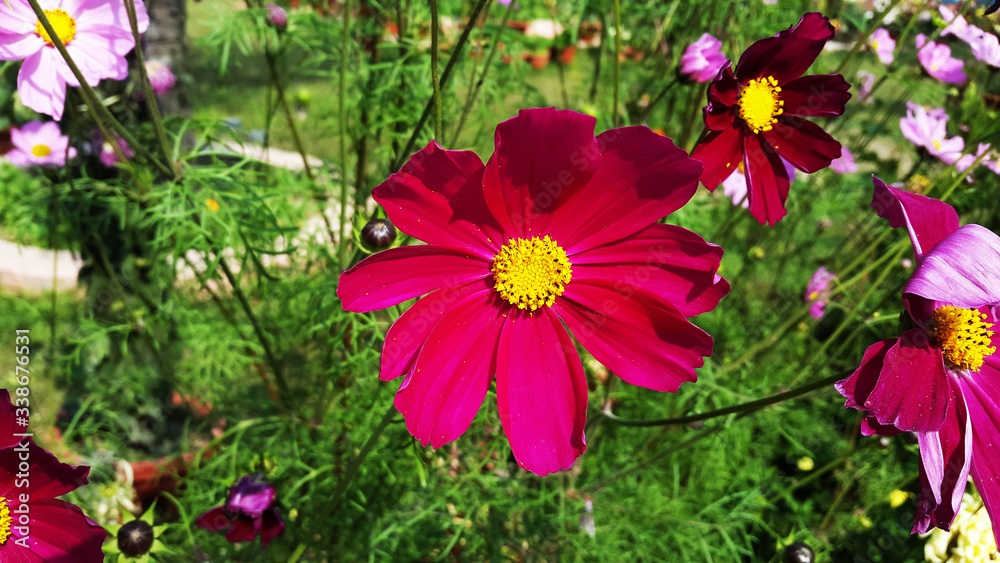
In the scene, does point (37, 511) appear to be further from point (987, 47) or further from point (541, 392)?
point (987, 47)

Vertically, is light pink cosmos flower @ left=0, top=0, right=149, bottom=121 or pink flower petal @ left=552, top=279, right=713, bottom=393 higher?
light pink cosmos flower @ left=0, top=0, right=149, bottom=121

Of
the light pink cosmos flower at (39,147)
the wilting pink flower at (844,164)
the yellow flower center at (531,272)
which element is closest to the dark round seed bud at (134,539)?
the yellow flower center at (531,272)

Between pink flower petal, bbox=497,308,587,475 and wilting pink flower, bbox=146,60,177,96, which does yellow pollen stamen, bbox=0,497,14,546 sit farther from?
wilting pink flower, bbox=146,60,177,96

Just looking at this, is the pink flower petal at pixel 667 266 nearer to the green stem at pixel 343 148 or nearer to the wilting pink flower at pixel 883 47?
the green stem at pixel 343 148

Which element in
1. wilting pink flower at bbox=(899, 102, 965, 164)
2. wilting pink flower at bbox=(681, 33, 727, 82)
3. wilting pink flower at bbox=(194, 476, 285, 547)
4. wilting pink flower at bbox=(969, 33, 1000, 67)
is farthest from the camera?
wilting pink flower at bbox=(899, 102, 965, 164)

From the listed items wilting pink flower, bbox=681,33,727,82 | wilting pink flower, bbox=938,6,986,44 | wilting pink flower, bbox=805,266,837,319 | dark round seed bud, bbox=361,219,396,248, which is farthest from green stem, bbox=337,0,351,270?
wilting pink flower, bbox=938,6,986,44
